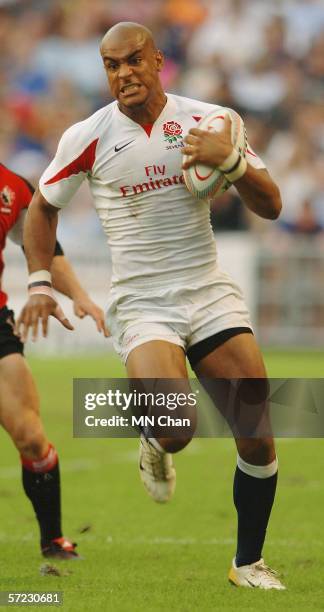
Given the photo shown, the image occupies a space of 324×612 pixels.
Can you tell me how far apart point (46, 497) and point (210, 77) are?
15.3m

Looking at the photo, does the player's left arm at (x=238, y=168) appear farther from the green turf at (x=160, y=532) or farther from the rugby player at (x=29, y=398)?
the green turf at (x=160, y=532)

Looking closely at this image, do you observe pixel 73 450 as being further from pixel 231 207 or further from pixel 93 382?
pixel 231 207

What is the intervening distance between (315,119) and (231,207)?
2573 mm

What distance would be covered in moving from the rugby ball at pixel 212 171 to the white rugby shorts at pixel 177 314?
50cm

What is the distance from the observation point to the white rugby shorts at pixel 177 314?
20.0 feet

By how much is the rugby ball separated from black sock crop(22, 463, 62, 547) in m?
1.99

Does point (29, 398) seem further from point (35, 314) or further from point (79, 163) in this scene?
point (79, 163)

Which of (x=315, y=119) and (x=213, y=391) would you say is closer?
(x=213, y=391)

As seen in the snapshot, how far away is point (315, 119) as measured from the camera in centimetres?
2072

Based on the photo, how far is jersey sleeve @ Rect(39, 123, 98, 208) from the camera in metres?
6.11

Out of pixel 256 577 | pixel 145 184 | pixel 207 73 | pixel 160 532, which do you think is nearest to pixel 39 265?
pixel 145 184

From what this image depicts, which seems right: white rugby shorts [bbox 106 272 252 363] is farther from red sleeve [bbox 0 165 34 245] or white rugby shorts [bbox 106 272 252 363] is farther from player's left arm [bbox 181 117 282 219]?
red sleeve [bbox 0 165 34 245]

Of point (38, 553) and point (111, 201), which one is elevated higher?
point (111, 201)

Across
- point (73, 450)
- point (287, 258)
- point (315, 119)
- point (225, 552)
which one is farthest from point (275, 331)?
point (225, 552)
